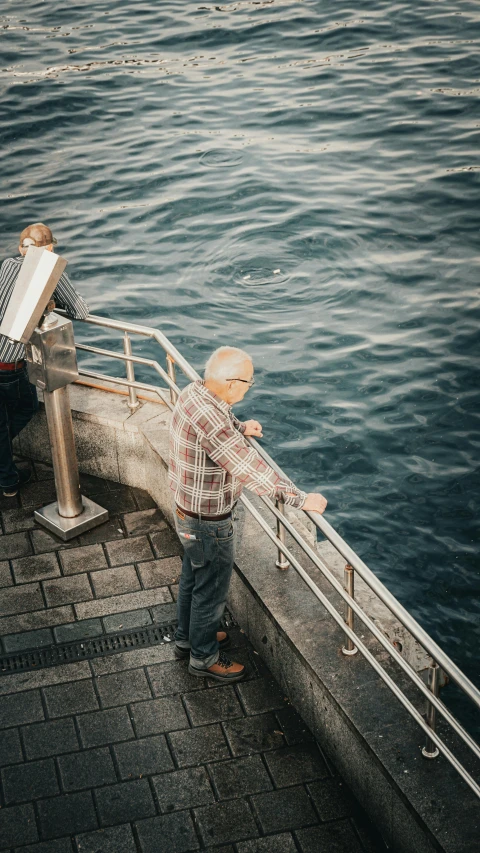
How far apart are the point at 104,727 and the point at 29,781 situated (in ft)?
1.65

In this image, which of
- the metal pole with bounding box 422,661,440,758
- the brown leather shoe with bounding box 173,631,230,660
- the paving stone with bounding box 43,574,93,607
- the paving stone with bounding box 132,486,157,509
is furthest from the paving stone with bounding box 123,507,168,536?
the metal pole with bounding box 422,661,440,758

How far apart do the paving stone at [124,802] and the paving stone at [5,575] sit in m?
1.83

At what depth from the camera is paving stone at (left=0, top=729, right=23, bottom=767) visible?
5082 millimetres

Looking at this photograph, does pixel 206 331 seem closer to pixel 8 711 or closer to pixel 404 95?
pixel 8 711

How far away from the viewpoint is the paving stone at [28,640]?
19.2 ft

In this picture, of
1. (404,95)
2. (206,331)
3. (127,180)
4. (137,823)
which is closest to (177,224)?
(127,180)

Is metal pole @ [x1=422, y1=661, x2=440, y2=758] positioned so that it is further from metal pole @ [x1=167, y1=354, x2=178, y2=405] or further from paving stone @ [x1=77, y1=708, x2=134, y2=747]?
metal pole @ [x1=167, y1=354, x2=178, y2=405]

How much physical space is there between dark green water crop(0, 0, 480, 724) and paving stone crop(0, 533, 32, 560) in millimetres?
3093

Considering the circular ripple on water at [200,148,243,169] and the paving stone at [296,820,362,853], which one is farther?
the circular ripple on water at [200,148,243,169]

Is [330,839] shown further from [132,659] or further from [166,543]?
[166,543]

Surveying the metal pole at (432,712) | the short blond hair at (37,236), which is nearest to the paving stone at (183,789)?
the metal pole at (432,712)

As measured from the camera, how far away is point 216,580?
17.3 feet

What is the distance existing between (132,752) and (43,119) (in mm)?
→ 14114

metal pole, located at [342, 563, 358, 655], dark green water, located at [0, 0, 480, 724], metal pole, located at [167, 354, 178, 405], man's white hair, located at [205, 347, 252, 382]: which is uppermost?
man's white hair, located at [205, 347, 252, 382]
